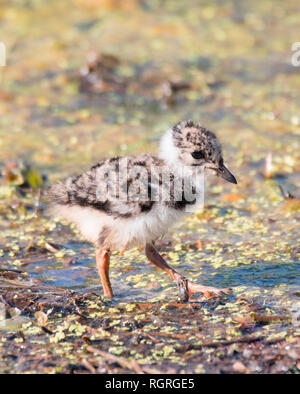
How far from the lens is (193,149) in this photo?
4.31 m

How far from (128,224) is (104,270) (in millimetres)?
412

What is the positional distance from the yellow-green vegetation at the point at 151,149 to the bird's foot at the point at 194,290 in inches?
2.9

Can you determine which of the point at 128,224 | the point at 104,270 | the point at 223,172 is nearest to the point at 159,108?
the point at 223,172

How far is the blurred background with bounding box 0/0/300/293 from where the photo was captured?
503cm

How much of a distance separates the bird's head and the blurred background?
77 centimetres

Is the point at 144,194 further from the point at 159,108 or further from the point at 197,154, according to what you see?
the point at 159,108

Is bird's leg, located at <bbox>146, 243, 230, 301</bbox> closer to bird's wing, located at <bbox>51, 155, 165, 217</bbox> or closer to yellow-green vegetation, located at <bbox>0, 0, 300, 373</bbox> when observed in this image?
yellow-green vegetation, located at <bbox>0, 0, 300, 373</bbox>

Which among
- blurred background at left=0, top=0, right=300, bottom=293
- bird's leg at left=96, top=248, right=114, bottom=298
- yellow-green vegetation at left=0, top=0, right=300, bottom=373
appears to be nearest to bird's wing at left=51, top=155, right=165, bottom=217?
bird's leg at left=96, top=248, right=114, bottom=298

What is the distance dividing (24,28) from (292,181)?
5.11 m

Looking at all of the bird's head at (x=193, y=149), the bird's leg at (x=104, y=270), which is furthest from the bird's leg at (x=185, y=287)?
the bird's head at (x=193, y=149)

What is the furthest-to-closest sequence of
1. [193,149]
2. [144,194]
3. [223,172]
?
1. [223,172]
2. [193,149]
3. [144,194]

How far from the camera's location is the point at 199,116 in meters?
7.39

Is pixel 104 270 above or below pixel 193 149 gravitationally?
below

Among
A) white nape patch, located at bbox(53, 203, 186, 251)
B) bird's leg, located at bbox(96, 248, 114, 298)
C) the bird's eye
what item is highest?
the bird's eye
